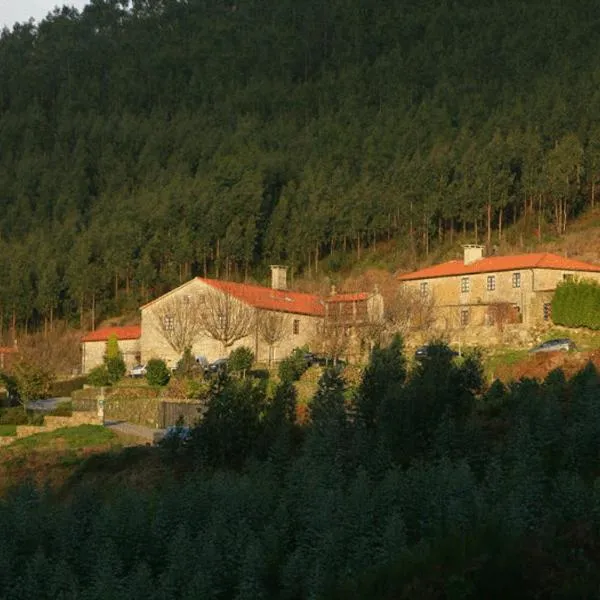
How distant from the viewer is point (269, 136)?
119m

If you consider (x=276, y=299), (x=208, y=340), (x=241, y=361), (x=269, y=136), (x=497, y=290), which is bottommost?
(x=241, y=361)

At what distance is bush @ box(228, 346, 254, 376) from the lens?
54375mm

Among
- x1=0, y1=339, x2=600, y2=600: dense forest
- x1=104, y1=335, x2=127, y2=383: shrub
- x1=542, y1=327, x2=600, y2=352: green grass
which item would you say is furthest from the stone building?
x1=0, y1=339, x2=600, y2=600: dense forest

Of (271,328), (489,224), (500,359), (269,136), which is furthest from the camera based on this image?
(269,136)

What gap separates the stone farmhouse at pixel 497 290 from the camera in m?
58.6

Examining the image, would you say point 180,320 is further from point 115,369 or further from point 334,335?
point 334,335

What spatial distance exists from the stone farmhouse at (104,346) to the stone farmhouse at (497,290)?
51.4 ft

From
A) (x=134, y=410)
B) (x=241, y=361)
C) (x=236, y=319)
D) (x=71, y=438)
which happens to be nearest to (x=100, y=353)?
(x=236, y=319)

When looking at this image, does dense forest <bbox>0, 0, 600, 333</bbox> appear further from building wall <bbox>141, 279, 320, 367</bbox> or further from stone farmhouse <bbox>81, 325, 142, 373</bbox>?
building wall <bbox>141, 279, 320, 367</bbox>

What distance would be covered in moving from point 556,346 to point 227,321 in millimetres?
17368

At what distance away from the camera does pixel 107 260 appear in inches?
3428

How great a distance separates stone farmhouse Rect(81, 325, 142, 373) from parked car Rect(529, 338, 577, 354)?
23.3 meters

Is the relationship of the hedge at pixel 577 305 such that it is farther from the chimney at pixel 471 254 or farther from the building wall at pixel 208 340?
the building wall at pixel 208 340

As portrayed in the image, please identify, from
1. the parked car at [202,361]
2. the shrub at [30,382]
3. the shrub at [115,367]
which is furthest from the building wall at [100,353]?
the shrub at [30,382]
